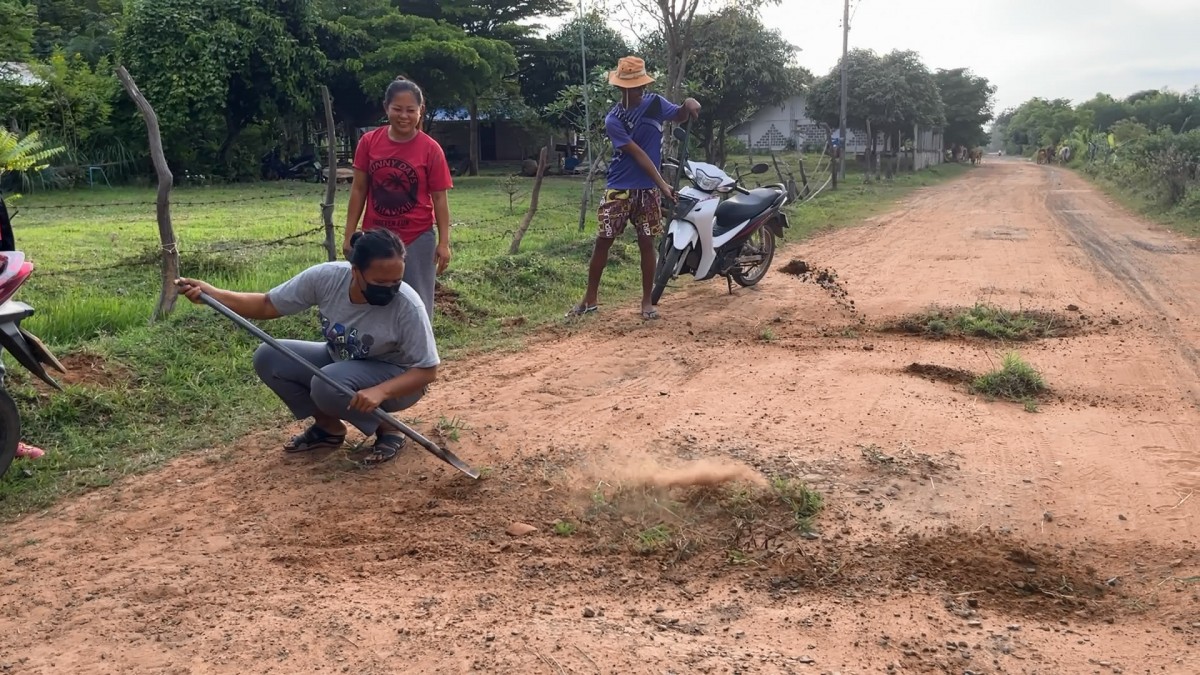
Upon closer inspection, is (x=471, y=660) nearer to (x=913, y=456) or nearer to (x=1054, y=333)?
(x=913, y=456)

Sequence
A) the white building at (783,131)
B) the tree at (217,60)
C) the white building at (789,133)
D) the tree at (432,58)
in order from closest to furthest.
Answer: the tree at (217,60) < the tree at (432,58) < the white building at (789,133) < the white building at (783,131)

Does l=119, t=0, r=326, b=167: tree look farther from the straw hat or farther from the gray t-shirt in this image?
the gray t-shirt

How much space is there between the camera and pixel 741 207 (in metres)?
7.50

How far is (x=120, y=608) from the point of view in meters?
2.70

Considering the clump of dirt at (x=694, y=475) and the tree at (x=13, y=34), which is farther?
the tree at (x=13, y=34)

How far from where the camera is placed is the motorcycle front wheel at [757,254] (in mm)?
7801

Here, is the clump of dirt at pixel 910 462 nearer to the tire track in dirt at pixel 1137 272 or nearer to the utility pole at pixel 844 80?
the tire track in dirt at pixel 1137 272

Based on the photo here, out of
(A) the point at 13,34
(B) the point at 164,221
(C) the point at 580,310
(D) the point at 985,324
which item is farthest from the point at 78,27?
(D) the point at 985,324

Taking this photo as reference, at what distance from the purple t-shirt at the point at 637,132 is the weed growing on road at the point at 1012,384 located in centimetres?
267

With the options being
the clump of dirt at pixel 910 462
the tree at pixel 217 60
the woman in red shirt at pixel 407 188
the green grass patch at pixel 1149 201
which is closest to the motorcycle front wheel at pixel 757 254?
the woman in red shirt at pixel 407 188

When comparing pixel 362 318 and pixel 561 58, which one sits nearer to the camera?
pixel 362 318

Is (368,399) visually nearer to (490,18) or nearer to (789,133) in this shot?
(490,18)

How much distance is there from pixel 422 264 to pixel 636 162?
2240mm

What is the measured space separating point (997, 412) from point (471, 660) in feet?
9.84
